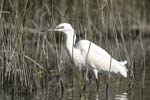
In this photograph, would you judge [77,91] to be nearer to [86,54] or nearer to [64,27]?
[86,54]

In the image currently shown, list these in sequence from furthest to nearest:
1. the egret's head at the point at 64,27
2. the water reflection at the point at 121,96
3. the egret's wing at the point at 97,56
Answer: the egret's wing at the point at 97,56 → the egret's head at the point at 64,27 → the water reflection at the point at 121,96

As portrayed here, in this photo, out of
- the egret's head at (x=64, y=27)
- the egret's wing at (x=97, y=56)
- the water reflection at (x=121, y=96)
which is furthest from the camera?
the egret's wing at (x=97, y=56)

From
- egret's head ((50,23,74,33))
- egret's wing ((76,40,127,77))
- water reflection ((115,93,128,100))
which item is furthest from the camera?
egret's wing ((76,40,127,77))

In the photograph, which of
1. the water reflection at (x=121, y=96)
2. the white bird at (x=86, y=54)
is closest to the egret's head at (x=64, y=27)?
the white bird at (x=86, y=54)

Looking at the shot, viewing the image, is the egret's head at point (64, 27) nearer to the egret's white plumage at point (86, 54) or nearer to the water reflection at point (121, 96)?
the egret's white plumage at point (86, 54)

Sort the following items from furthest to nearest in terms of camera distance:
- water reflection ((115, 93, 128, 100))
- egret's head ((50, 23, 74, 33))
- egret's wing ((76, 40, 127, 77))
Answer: egret's wing ((76, 40, 127, 77)), egret's head ((50, 23, 74, 33)), water reflection ((115, 93, 128, 100))

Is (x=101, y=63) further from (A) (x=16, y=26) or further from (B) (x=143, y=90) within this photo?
(A) (x=16, y=26)

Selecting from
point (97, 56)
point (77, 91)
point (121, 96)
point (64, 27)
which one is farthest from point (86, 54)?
point (121, 96)

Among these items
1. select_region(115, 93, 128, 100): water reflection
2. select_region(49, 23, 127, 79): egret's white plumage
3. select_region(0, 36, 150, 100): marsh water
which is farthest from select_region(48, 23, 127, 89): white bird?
select_region(115, 93, 128, 100): water reflection

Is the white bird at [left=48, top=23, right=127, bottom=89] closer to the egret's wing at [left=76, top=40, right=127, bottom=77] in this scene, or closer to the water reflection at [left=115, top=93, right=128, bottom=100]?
the egret's wing at [left=76, top=40, right=127, bottom=77]

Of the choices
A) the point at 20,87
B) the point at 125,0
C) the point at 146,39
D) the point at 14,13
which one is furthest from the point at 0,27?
the point at 146,39

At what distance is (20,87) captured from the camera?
26.8 ft

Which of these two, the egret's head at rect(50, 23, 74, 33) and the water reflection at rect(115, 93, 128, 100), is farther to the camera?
the egret's head at rect(50, 23, 74, 33)

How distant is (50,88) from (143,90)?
5.38 feet
